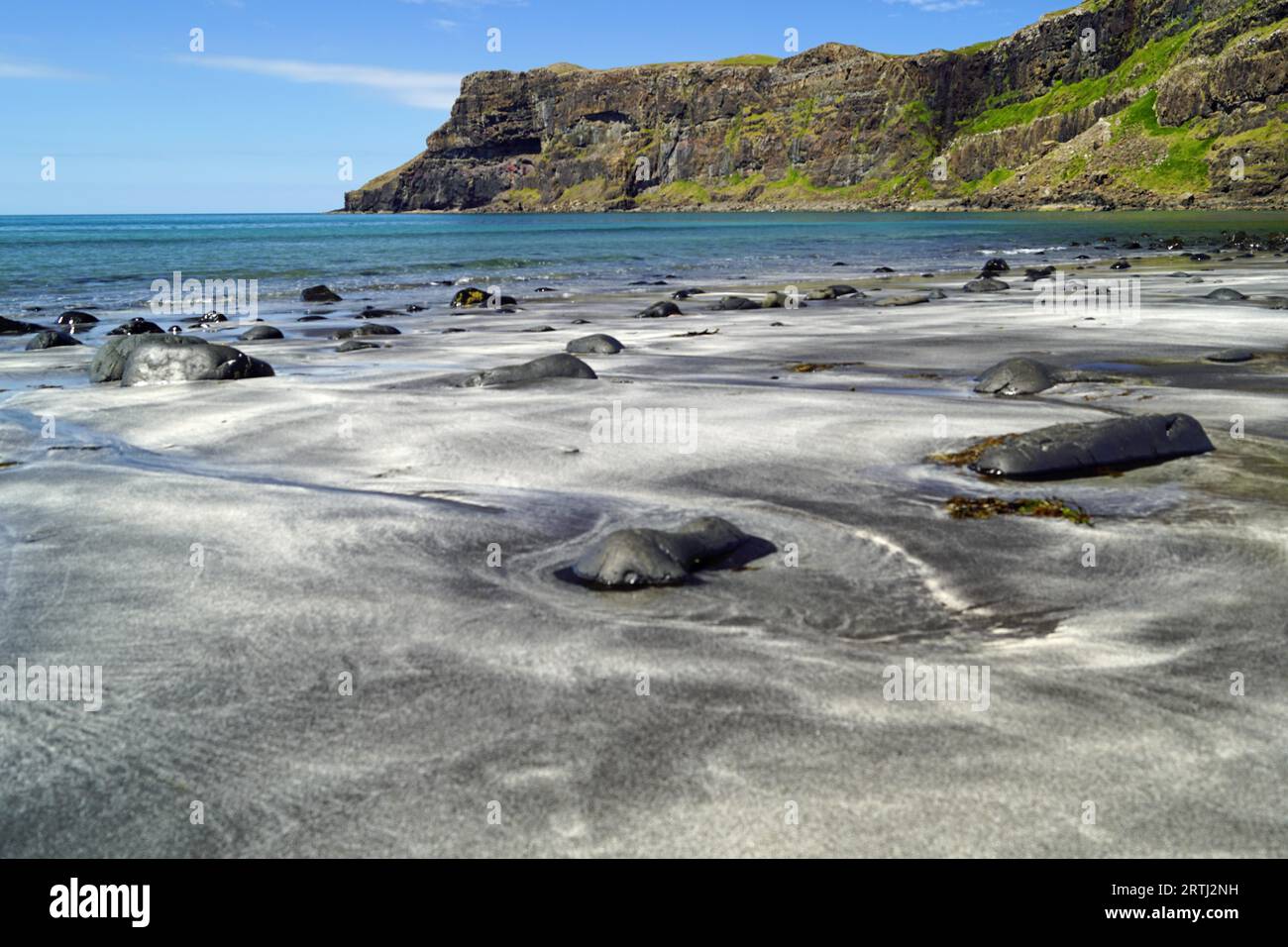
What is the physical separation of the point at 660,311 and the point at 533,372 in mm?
8291

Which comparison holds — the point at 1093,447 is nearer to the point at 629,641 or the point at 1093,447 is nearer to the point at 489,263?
the point at 629,641

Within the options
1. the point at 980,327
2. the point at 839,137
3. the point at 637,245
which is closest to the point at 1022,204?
the point at 839,137

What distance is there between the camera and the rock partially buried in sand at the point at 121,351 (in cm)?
1091

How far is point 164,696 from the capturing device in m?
3.45

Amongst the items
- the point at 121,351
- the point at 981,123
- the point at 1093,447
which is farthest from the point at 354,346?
the point at 981,123

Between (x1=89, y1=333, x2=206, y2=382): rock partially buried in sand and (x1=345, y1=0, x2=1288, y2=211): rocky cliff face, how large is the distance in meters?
89.8

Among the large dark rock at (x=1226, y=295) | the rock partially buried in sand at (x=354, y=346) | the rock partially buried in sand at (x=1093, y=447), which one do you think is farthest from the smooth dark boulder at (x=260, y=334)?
the large dark rock at (x=1226, y=295)

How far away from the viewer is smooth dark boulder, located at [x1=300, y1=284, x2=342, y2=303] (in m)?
23.6

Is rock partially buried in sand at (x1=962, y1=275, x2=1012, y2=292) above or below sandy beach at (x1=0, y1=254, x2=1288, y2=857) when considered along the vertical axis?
above

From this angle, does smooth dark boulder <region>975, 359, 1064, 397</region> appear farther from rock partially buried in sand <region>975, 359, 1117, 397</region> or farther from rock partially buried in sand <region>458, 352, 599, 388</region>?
rock partially buried in sand <region>458, 352, 599, 388</region>

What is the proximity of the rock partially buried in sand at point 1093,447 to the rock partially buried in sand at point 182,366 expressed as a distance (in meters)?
7.74
